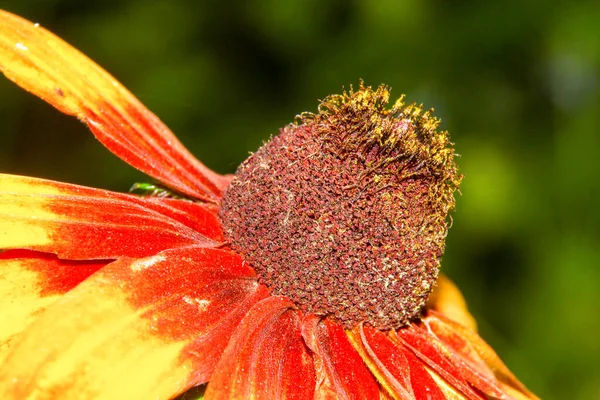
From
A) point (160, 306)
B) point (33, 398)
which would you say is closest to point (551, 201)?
point (160, 306)

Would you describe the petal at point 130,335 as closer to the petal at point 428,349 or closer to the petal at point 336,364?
the petal at point 336,364

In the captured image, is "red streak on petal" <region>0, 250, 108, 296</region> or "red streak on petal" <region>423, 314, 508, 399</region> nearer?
"red streak on petal" <region>0, 250, 108, 296</region>

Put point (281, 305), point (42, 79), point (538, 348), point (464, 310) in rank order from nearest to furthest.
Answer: point (281, 305) < point (42, 79) < point (464, 310) < point (538, 348)

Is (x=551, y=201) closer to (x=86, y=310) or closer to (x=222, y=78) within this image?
(x=222, y=78)

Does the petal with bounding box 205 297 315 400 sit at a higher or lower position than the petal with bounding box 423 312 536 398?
lower

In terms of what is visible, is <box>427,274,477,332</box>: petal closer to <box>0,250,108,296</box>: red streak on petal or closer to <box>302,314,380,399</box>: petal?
<box>302,314,380,399</box>: petal

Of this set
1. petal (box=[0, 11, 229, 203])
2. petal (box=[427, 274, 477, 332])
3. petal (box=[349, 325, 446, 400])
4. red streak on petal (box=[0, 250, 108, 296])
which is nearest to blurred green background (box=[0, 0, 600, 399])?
petal (box=[427, 274, 477, 332])
